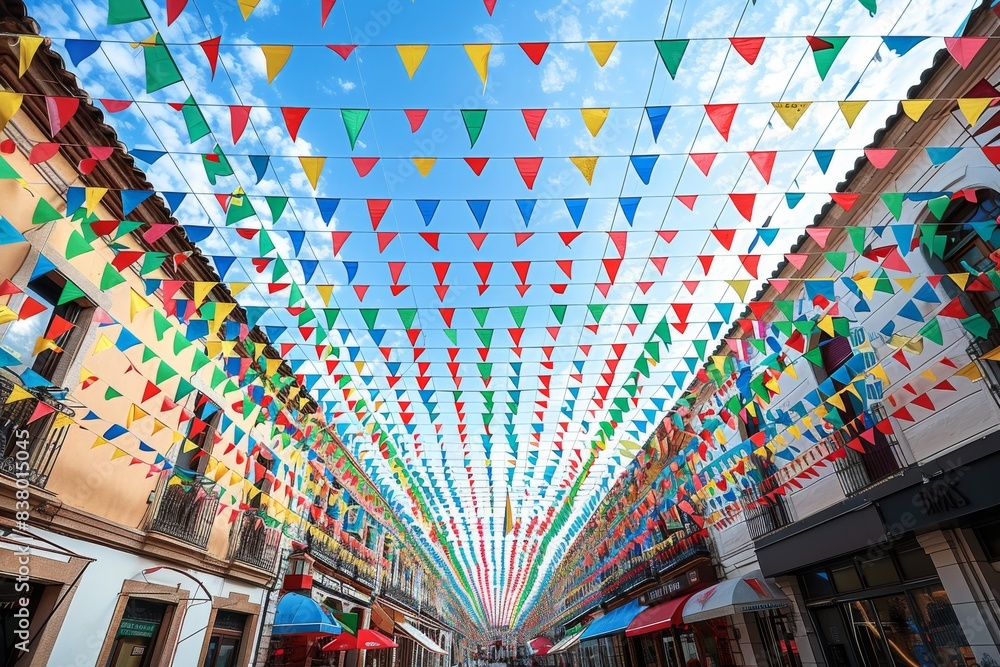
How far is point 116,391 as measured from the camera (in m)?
6.73

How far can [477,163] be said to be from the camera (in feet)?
16.1

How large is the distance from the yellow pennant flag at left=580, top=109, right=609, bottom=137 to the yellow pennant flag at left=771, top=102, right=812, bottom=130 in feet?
4.86

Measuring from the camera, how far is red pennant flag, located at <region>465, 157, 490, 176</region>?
4.89 m

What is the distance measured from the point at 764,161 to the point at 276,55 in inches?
177

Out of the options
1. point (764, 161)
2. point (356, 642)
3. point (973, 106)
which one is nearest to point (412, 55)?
point (764, 161)

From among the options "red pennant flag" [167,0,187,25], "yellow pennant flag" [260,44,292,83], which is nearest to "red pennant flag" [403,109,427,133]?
"yellow pennant flag" [260,44,292,83]

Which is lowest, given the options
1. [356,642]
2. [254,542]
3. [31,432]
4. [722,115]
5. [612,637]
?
[356,642]

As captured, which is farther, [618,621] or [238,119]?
[618,621]

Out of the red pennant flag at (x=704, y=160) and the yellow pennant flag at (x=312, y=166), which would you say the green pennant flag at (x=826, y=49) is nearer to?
the red pennant flag at (x=704, y=160)

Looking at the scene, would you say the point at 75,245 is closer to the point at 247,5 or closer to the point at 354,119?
the point at 354,119

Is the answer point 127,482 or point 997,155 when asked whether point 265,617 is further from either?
point 997,155

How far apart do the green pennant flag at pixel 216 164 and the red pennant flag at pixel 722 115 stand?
4.68m

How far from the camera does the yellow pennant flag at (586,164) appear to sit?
15.9ft

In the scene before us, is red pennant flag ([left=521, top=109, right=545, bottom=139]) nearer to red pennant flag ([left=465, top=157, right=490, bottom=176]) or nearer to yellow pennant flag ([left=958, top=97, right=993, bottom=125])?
red pennant flag ([left=465, top=157, right=490, bottom=176])
